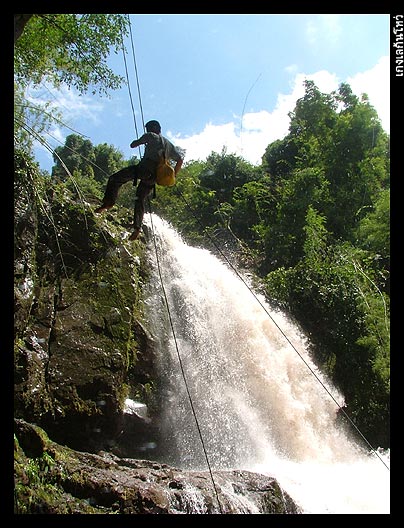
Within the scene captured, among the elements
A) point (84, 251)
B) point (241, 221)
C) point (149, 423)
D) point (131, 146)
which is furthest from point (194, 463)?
point (241, 221)

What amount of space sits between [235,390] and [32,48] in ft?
28.6

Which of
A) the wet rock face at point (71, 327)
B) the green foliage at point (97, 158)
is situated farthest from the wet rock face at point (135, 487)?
the green foliage at point (97, 158)

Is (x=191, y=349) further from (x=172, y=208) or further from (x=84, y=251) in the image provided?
(x=172, y=208)

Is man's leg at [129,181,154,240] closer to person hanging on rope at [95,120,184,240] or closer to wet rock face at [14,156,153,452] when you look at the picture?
person hanging on rope at [95,120,184,240]

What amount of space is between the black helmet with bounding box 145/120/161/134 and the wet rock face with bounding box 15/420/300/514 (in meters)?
4.36

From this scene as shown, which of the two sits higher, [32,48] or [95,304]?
[32,48]

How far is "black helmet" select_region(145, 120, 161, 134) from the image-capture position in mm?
4793

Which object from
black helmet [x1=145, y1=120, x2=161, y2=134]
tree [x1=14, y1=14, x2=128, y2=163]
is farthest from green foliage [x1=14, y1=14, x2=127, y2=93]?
black helmet [x1=145, y1=120, x2=161, y2=134]

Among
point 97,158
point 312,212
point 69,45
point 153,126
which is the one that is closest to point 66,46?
point 69,45

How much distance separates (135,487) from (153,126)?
4896mm

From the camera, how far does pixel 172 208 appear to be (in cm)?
2322

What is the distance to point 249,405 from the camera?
33.2 ft

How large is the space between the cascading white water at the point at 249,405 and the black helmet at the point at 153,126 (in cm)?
490

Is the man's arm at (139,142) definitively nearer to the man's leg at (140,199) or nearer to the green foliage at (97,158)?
the man's leg at (140,199)
